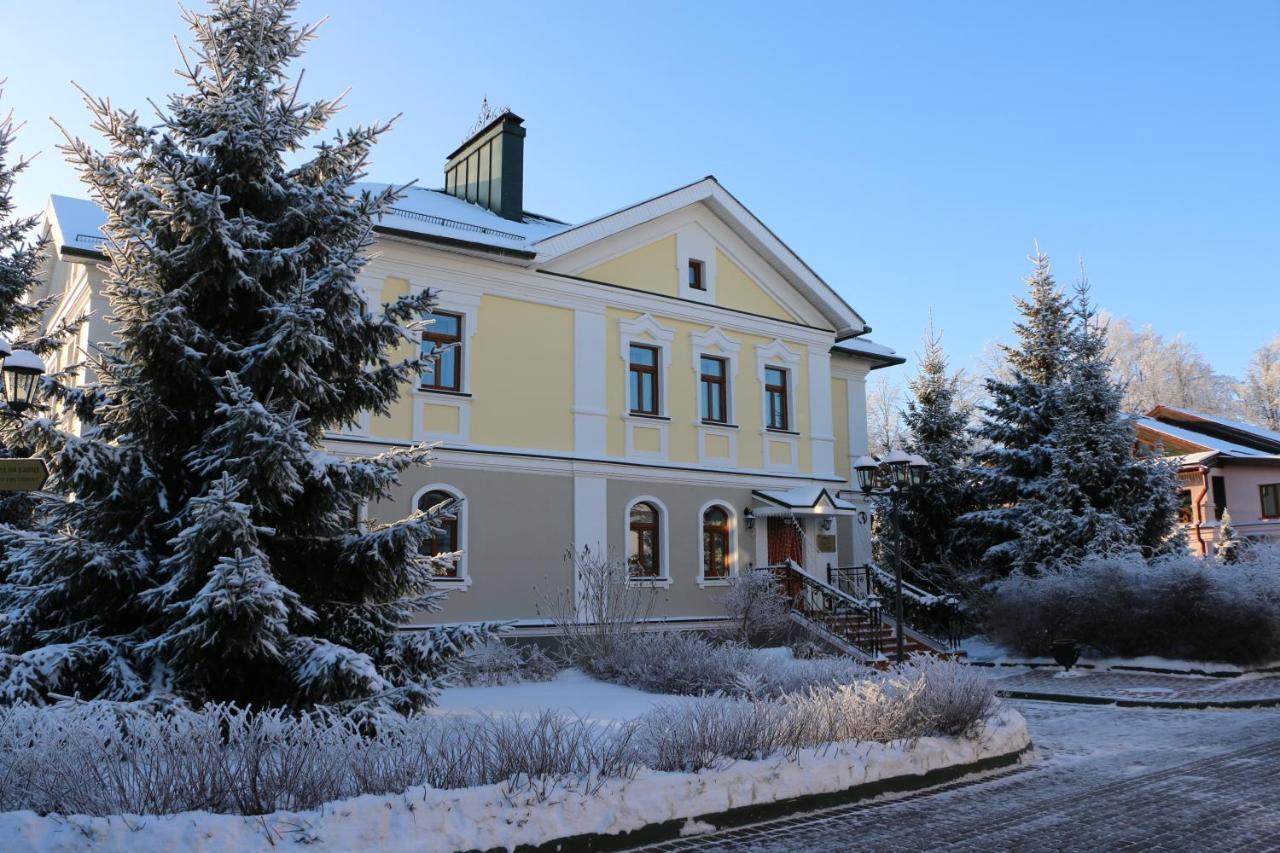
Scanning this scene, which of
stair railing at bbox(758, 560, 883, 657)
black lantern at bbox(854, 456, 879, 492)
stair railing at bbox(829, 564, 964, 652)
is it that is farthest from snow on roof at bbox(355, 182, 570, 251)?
stair railing at bbox(829, 564, 964, 652)

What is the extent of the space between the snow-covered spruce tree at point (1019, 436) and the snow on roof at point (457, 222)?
1205 centimetres

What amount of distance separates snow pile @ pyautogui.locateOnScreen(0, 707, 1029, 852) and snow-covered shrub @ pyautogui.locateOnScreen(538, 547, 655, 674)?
7.06 metres

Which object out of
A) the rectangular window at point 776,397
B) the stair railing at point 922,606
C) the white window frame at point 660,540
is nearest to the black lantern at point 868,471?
the white window frame at point 660,540

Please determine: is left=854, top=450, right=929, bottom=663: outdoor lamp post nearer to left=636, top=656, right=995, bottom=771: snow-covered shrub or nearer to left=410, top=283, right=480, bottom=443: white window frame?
left=636, top=656, right=995, bottom=771: snow-covered shrub

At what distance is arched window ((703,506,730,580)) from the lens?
1939 cm

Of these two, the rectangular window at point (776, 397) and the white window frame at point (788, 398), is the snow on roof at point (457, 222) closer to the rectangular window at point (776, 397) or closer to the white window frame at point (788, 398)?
the white window frame at point (788, 398)

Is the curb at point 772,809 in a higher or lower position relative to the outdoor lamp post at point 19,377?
lower

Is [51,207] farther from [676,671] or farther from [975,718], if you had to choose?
[975,718]

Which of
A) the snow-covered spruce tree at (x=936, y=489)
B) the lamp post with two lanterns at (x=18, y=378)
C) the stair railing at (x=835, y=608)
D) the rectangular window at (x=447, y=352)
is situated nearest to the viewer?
the lamp post with two lanterns at (x=18, y=378)

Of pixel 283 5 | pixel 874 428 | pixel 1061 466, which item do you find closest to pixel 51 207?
pixel 283 5

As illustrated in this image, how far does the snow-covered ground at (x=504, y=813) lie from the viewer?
5.12 metres

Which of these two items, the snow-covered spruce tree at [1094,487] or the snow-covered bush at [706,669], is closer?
the snow-covered bush at [706,669]

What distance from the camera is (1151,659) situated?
17.6 m

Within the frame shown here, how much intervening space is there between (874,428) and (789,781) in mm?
40527
